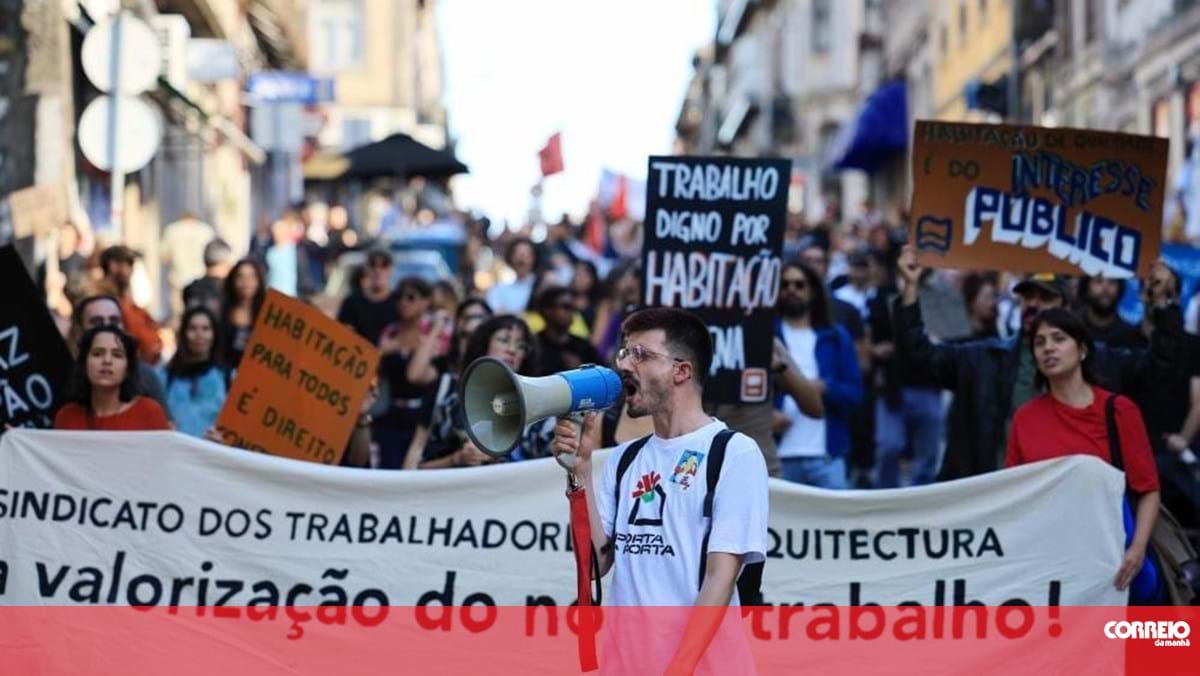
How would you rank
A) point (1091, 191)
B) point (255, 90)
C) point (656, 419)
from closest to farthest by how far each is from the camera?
point (656, 419)
point (1091, 191)
point (255, 90)

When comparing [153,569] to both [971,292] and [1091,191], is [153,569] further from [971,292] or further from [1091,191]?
[971,292]

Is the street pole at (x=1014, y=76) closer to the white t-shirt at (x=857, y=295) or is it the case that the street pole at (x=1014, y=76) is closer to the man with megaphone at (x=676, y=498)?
the white t-shirt at (x=857, y=295)

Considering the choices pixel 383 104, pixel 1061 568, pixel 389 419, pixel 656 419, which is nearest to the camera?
pixel 656 419

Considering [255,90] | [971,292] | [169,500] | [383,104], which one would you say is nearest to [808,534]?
[169,500]

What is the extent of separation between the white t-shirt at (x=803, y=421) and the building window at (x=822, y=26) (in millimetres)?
49074

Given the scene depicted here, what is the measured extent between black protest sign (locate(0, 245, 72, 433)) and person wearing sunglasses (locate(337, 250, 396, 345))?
13.2 ft

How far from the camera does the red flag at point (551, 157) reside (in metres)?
21.8

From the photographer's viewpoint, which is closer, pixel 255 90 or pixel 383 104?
A: pixel 255 90

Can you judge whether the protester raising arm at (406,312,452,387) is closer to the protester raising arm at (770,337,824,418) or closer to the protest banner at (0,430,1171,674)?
the protester raising arm at (770,337,824,418)

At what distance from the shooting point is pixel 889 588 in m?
7.39

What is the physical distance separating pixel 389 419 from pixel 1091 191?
3.70m

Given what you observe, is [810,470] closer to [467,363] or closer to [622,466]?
[467,363]

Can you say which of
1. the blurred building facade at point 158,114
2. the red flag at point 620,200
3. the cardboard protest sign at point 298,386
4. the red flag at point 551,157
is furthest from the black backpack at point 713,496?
the red flag at point 620,200

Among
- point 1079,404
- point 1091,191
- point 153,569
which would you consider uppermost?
point 1091,191
